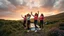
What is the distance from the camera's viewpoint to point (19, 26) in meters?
9.20

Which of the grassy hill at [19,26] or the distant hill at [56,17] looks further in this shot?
the distant hill at [56,17]

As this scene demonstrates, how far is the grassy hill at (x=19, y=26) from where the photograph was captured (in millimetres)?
8898

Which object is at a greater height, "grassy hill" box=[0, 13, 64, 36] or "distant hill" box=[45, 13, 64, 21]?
"distant hill" box=[45, 13, 64, 21]

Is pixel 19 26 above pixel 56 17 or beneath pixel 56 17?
beneath

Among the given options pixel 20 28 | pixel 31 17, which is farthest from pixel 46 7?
pixel 20 28

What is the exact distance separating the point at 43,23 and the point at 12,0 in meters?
1.71

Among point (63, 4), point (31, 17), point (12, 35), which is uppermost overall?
point (63, 4)

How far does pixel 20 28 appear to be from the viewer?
361 inches

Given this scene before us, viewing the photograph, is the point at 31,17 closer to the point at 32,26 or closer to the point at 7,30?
the point at 32,26

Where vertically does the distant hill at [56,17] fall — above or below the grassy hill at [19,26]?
above

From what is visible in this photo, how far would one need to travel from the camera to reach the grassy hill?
29.2ft

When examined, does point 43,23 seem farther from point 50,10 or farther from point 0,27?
point 0,27

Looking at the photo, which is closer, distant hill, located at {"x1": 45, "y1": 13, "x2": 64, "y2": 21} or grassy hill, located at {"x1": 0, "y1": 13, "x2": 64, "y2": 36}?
grassy hill, located at {"x1": 0, "y1": 13, "x2": 64, "y2": 36}

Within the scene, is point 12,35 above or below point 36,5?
below
